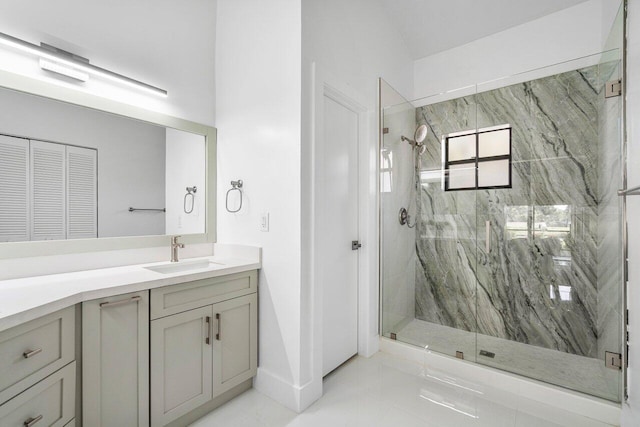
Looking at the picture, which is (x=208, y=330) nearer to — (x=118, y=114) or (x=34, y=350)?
(x=34, y=350)

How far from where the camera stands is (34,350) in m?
1.08

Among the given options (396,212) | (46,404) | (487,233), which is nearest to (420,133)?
(396,212)

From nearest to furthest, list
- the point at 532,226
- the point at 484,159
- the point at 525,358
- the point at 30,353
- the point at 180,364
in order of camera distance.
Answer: the point at 30,353 < the point at 180,364 < the point at 525,358 < the point at 532,226 < the point at 484,159

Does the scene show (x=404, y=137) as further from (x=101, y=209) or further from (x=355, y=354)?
(x=101, y=209)

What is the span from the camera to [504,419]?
5.74ft

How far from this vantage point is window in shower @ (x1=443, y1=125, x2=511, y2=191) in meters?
2.56

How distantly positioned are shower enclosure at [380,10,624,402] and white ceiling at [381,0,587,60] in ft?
2.08

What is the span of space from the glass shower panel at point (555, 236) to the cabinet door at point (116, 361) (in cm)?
231

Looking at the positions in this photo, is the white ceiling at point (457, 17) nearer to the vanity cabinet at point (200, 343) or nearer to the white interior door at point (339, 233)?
Answer: the white interior door at point (339, 233)

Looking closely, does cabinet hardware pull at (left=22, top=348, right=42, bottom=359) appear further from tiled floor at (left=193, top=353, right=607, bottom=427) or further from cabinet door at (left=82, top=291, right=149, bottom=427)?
tiled floor at (left=193, top=353, right=607, bottom=427)

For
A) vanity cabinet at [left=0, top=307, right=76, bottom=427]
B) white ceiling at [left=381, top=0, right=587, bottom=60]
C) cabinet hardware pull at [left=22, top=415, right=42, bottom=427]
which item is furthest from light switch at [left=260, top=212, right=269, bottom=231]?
white ceiling at [left=381, top=0, right=587, bottom=60]

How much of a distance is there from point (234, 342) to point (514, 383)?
6.27 feet

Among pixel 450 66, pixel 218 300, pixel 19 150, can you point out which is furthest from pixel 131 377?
pixel 450 66

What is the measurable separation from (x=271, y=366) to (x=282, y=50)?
2.09 metres
